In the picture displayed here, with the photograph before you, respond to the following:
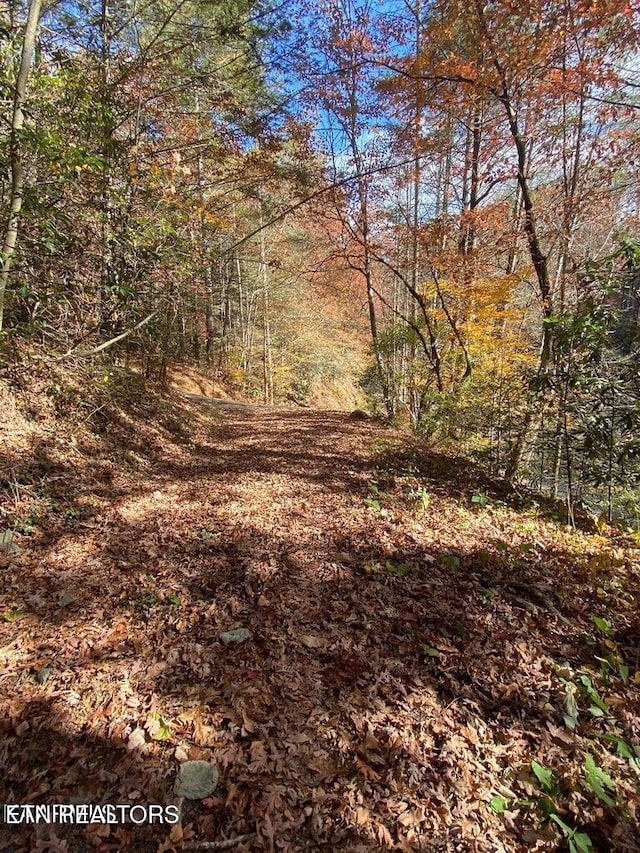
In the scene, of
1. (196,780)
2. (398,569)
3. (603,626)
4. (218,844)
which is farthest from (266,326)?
(218,844)

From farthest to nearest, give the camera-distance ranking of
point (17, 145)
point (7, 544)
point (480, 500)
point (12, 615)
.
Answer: point (480, 500), point (17, 145), point (7, 544), point (12, 615)

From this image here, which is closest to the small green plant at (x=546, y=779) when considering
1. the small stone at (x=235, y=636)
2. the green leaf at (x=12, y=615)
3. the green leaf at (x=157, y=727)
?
the small stone at (x=235, y=636)

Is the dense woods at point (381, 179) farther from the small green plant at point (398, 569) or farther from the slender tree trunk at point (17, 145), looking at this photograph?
the small green plant at point (398, 569)

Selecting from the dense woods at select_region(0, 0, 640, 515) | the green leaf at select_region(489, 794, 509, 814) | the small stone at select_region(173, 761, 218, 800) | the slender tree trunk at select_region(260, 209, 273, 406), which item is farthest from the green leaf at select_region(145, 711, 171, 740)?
the slender tree trunk at select_region(260, 209, 273, 406)

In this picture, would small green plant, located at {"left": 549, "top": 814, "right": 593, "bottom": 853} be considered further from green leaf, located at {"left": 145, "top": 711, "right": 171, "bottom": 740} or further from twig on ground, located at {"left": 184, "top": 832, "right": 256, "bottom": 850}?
green leaf, located at {"left": 145, "top": 711, "right": 171, "bottom": 740}

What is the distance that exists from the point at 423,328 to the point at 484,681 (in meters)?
9.29

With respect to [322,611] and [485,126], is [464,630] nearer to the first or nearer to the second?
[322,611]

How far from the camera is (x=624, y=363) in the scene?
13.7 feet

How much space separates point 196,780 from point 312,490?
3.45 meters

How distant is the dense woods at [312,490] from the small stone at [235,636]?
0.7 inches

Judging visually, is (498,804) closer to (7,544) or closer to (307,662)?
(307,662)

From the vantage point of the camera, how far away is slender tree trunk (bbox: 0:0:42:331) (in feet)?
11.1

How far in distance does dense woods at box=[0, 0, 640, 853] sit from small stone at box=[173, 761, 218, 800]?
2 cm

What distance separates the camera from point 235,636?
269 centimetres
